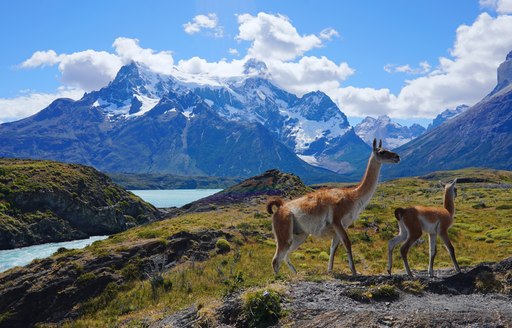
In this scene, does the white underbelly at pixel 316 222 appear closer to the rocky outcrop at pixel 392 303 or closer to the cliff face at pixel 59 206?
the rocky outcrop at pixel 392 303

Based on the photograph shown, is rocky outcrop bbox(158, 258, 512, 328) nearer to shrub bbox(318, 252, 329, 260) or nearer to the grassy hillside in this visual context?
the grassy hillside

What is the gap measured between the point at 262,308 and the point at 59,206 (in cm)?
10341

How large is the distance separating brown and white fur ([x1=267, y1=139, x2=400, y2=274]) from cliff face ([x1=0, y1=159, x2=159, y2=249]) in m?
87.2

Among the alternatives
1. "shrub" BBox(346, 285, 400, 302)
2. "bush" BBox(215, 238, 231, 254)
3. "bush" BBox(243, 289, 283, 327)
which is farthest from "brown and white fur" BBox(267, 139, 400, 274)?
"bush" BBox(215, 238, 231, 254)

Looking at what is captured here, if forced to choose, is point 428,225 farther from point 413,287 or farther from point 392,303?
point 392,303

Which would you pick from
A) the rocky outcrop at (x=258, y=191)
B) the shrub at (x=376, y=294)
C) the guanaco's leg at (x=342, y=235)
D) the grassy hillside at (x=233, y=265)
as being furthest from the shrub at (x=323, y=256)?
the rocky outcrop at (x=258, y=191)

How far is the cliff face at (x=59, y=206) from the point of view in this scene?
91750 mm

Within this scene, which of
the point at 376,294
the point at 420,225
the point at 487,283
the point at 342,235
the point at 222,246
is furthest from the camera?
the point at 222,246

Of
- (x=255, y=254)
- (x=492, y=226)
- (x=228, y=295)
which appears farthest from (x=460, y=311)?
(x=492, y=226)

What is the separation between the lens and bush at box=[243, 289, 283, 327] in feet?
36.4

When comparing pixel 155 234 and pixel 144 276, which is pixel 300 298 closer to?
pixel 144 276

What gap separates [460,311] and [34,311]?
26187 mm

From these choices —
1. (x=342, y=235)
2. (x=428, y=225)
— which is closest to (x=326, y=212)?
(x=342, y=235)

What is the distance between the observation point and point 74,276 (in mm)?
29203
